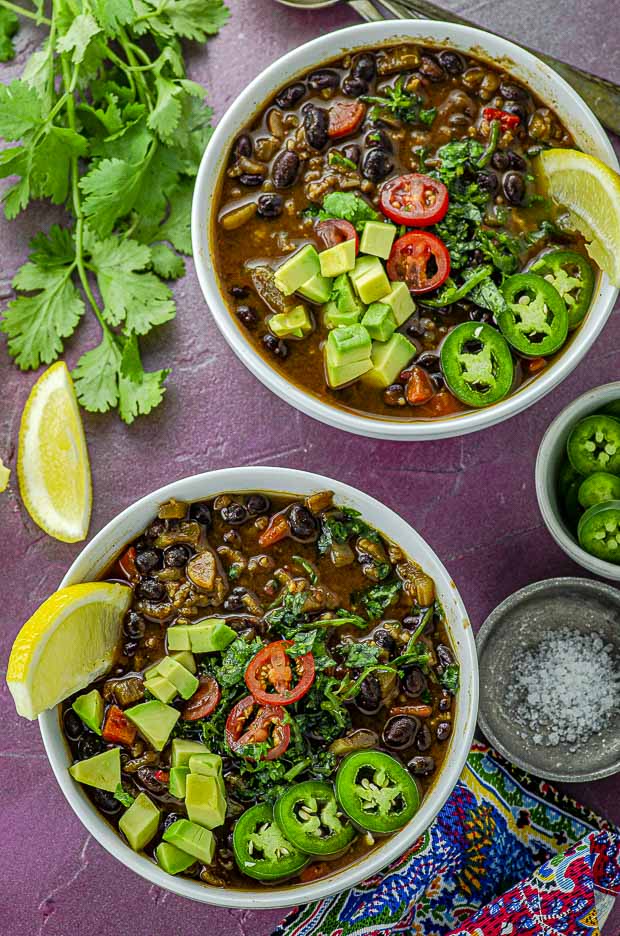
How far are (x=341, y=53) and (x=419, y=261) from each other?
67cm

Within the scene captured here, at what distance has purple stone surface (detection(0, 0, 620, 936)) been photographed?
3.16 m

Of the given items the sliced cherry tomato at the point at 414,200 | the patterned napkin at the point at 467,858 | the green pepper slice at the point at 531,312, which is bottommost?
the patterned napkin at the point at 467,858

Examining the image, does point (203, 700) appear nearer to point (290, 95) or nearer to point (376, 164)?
point (376, 164)

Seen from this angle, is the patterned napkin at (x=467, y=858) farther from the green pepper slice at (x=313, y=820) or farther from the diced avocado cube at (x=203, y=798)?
the diced avocado cube at (x=203, y=798)

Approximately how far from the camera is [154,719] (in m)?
2.67

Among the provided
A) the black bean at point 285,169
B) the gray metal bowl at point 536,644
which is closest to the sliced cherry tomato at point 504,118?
the black bean at point 285,169

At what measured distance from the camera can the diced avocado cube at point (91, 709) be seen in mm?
2689

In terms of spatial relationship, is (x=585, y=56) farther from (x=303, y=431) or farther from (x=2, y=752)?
(x=2, y=752)

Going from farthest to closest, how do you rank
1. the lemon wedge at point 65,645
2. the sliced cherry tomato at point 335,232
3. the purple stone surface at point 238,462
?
the purple stone surface at point 238,462
the sliced cherry tomato at point 335,232
the lemon wedge at point 65,645

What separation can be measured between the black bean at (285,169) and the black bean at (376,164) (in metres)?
0.20

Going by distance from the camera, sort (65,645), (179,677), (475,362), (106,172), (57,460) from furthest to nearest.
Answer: (57,460) → (106,172) → (475,362) → (179,677) → (65,645)

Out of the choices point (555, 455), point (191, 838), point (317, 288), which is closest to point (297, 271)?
point (317, 288)

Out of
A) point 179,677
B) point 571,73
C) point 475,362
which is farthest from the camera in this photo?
point 571,73

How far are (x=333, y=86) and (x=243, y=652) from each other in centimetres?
168
